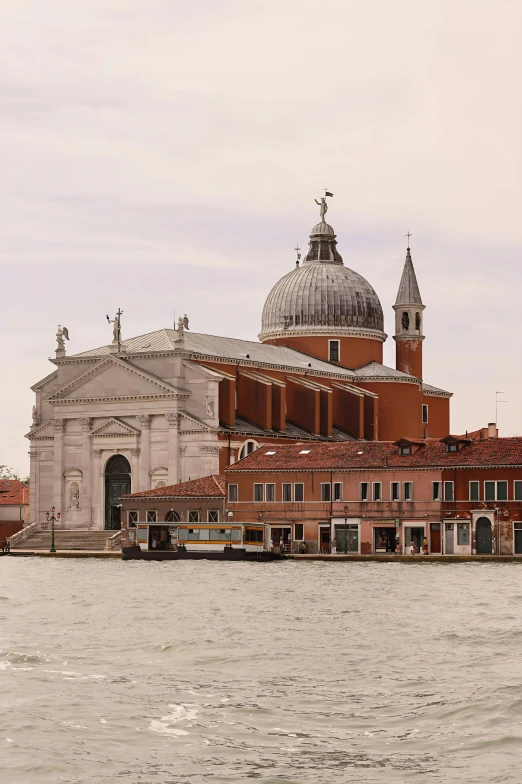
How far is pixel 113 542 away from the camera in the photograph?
2635 inches

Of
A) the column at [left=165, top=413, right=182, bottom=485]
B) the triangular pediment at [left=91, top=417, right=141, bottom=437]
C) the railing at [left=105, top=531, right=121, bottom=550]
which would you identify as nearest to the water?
the railing at [left=105, top=531, right=121, bottom=550]

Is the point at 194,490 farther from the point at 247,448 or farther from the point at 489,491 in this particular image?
the point at 489,491

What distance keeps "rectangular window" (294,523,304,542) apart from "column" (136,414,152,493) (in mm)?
12284

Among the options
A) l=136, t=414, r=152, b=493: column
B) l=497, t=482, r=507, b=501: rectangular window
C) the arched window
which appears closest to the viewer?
l=497, t=482, r=507, b=501: rectangular window

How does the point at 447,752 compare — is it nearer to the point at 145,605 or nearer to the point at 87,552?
the point at 145,605

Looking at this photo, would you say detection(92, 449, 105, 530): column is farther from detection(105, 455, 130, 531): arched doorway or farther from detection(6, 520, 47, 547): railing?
detection(6, 520, 47, 547): railing

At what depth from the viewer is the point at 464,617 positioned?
94.7 feet

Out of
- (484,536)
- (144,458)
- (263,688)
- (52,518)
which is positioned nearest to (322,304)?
(144,458)

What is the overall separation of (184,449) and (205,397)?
8.11ft

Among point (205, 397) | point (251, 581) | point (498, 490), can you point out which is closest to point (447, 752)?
point (251, 581)

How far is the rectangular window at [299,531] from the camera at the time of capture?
5997 centimetres

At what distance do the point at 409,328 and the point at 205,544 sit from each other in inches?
1262

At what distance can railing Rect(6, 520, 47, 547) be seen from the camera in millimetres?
69562

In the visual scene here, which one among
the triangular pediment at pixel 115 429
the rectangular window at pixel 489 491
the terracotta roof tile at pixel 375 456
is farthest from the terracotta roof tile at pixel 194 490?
the rectangular window at pixel 489 491
